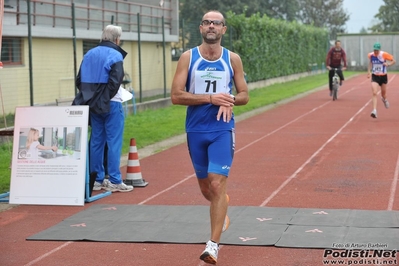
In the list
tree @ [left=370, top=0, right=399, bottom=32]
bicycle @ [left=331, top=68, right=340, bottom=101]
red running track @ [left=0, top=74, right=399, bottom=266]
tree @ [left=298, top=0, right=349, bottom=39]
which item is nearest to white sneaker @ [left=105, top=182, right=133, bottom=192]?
red running track @ [left=0, top=74, right=399, bottom=266]

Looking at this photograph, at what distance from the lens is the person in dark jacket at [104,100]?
11.0m

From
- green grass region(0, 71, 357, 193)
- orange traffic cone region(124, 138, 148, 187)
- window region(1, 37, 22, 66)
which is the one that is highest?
window region(1, 37, 22, 66)

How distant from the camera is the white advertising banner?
1009 centimetres

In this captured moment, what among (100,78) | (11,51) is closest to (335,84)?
(11,51)

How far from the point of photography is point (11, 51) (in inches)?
858

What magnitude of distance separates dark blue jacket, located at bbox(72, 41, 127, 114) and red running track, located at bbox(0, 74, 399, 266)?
1243mm

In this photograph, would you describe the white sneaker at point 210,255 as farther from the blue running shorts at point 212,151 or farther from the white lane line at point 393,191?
the white lane line at point 393,191

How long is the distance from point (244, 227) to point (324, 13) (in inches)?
4276

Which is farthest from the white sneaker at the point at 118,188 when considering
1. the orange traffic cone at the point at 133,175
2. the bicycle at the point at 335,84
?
the bicycle at the point at 335,84

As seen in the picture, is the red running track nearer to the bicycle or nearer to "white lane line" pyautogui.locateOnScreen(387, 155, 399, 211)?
"white lane line" pyautogui.locateOnScreen(387, 155, 399, 211)

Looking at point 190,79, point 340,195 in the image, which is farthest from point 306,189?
point 190,79

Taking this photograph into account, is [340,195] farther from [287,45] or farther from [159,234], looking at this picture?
[287,45]

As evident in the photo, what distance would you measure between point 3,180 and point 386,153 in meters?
6.62

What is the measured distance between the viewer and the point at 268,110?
25.5 meters
